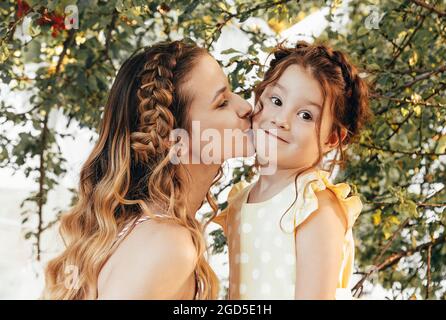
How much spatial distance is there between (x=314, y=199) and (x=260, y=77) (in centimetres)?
50

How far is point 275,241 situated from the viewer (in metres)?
1.25

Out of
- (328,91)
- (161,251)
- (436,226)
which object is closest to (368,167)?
(436,226)

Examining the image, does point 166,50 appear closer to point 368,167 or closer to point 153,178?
point 153,178

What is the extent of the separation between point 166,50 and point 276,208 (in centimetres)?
38

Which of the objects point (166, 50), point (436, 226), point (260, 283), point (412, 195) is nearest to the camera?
point (260, 283)

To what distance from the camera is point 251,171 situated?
5.94 ft

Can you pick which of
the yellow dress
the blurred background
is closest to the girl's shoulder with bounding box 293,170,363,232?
the yellow dress

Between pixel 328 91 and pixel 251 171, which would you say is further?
pixel 251 171

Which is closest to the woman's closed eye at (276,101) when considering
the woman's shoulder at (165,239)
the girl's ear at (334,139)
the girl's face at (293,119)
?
the girl's face at (293,119)

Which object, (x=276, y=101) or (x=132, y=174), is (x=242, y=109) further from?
(x=132, y=174)

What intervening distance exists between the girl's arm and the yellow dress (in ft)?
0.05

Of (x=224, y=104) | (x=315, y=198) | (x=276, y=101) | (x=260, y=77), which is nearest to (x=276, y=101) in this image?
(x=276, y=101)

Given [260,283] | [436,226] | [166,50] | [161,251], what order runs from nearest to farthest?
[161,251] < [260,283] < [166,50] < [436,226]
